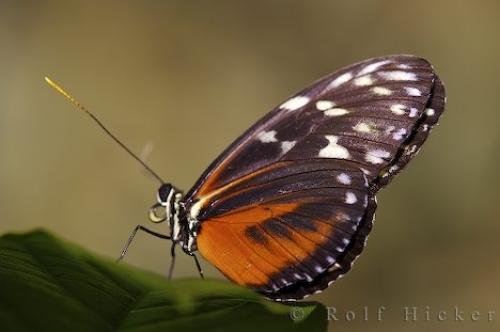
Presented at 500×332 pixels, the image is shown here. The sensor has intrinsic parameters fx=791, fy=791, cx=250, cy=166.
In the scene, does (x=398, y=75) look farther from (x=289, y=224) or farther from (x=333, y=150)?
(x=289, y=224)

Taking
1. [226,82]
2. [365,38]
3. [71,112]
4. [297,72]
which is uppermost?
[365,38]

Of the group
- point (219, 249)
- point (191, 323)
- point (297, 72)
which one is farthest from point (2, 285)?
point (297, 72)

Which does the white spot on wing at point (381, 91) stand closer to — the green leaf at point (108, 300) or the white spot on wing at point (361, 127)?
the white spot on wing at point (361, 127)

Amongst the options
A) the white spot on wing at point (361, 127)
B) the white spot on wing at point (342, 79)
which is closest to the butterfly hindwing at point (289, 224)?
the white spot on wing at point (361, 127)

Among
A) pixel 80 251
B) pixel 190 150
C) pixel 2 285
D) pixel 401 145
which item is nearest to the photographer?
pixel 2 285

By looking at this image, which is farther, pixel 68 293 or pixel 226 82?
pixel 226 82

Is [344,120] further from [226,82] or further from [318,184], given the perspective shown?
[226,82]

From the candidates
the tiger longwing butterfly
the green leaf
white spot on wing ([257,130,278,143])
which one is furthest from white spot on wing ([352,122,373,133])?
the green leaf

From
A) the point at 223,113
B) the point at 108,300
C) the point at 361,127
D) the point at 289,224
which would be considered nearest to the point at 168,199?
the point at 289,224

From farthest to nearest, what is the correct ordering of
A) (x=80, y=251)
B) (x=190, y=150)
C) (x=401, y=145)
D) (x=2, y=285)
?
(x=190, y=150)
(x=401, y=145)
(x=80, y=251)
(x=2, y=285)
